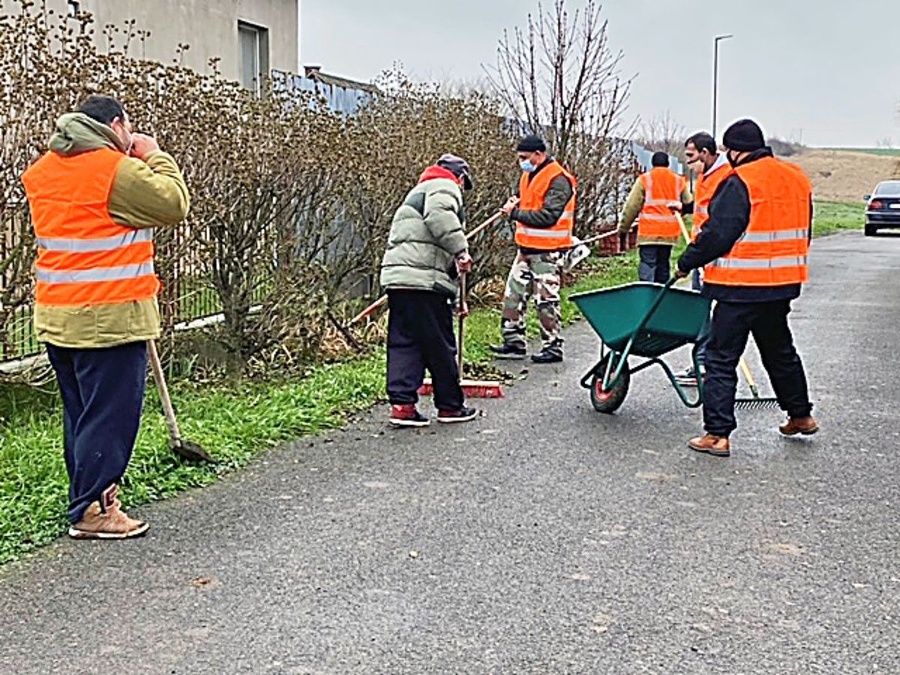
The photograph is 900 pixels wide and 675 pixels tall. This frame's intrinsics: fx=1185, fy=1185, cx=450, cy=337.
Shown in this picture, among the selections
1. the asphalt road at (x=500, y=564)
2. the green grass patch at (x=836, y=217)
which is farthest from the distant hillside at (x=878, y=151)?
the asphalt road at (x=500, y=564)

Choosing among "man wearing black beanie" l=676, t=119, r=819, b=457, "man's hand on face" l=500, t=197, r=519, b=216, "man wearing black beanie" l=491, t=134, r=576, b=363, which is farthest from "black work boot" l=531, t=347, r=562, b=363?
"man wearing black beanie" l=676, t=119, r=819, b=457

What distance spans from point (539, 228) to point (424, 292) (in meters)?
2.57

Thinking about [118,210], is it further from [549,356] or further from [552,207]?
[549,356]

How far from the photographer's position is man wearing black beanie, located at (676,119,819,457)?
683 centimetres

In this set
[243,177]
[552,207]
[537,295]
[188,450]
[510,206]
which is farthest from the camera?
[537,295]

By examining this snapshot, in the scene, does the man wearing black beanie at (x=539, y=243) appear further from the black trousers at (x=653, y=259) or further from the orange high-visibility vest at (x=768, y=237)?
the orange high-visibility vest at (x=768, y=237)

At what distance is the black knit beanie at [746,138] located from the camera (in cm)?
695

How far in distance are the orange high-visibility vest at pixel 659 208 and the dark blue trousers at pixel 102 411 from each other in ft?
20.4

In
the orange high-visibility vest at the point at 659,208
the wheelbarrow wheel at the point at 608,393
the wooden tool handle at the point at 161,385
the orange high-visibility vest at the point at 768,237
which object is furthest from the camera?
the orange high-visibility vest at the point at 659,208

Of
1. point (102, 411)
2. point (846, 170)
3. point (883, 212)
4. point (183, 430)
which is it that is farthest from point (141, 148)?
point (846, 170)

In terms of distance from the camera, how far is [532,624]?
441 cm

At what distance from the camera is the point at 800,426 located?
741 cm

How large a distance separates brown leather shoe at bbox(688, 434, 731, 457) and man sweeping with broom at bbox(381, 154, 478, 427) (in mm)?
1646

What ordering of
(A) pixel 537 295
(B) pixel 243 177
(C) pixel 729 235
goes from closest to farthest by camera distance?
(C) pixel 729 235, (B) pixel 243 177, (A) pixel 537 295
